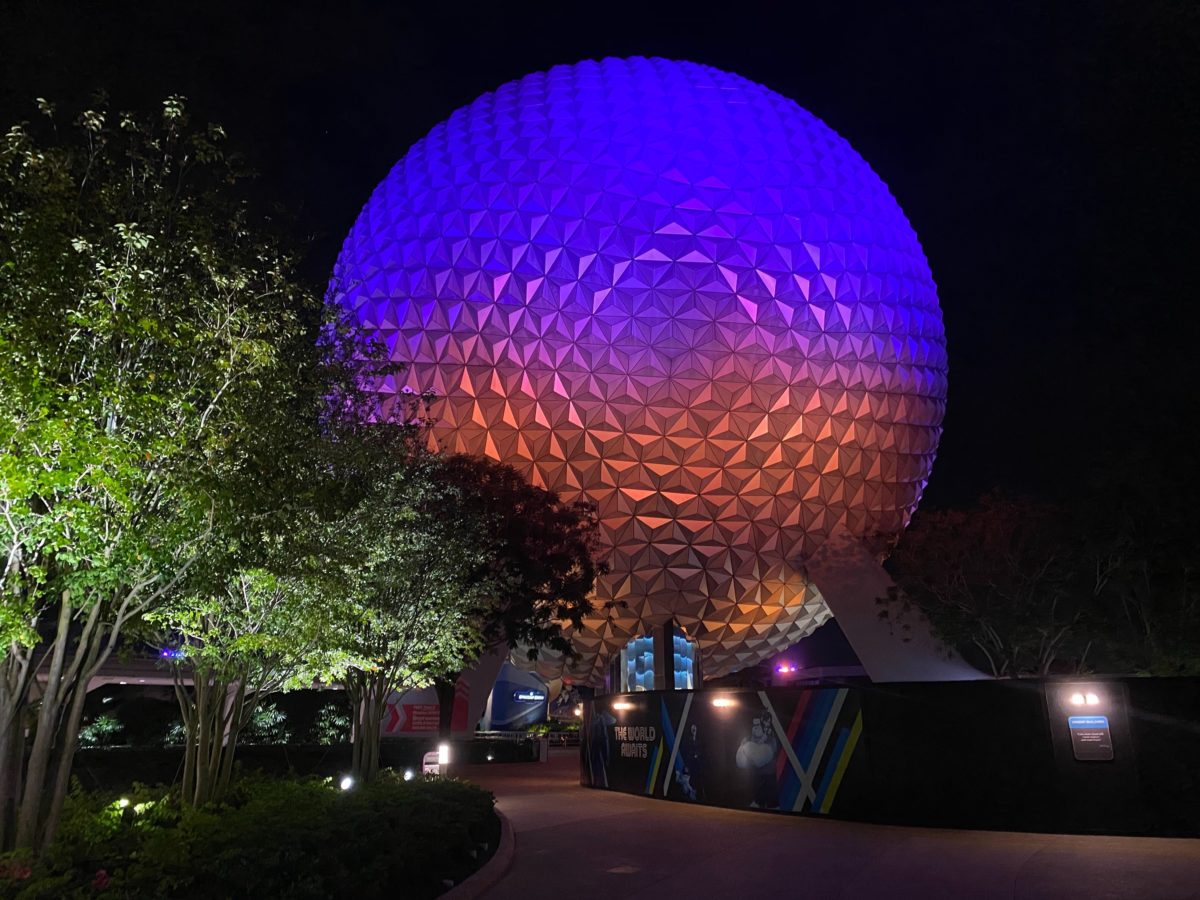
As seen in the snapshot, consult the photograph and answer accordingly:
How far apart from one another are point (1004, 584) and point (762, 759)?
18836mm

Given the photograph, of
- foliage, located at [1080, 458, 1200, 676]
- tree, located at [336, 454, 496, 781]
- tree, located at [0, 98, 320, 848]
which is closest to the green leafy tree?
tree, located at [336, 454, 496, 781]

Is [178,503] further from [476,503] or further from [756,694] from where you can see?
[476,503]

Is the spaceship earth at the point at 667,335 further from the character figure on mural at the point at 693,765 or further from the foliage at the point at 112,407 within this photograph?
the foliage at the point at 112,407

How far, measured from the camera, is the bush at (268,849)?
7.77 metres

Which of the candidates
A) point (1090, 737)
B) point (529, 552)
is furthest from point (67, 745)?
point (529, 552)

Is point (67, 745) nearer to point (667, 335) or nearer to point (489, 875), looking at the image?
point (489, 875)

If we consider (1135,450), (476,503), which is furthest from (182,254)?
(1135,450)

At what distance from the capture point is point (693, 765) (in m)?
19.6

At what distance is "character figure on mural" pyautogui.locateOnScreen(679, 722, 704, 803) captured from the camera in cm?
1931

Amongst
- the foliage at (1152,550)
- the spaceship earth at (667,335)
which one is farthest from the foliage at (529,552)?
the foliage at (1152,550)

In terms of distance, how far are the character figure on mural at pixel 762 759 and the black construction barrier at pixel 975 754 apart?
24 millimetres

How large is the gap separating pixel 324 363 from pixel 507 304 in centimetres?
1560

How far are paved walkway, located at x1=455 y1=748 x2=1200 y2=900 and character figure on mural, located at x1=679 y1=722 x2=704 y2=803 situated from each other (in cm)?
193

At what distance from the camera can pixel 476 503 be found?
87.5 ft
